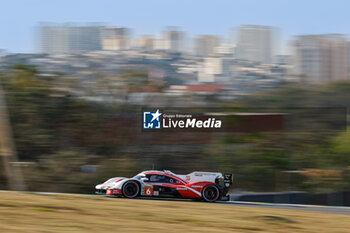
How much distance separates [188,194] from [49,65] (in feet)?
45.7

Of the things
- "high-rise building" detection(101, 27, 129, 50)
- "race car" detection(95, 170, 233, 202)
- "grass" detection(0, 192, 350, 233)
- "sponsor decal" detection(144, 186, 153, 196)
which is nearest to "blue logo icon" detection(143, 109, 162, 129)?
"race car" detection(95, 170, 233, 202)

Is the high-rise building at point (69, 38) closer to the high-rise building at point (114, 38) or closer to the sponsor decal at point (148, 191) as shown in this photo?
the high-rise building at point (114, 38)

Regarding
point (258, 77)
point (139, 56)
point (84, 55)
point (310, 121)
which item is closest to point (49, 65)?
point (84, 55)

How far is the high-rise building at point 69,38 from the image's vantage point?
2722cm

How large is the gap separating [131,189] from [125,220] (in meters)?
5.41

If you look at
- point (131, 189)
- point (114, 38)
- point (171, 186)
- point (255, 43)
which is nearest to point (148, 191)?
point (131, 189)

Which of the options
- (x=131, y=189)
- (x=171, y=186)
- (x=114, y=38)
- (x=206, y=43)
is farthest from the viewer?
(x=206, y=43)

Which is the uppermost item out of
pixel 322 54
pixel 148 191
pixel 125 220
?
pixel 322 54

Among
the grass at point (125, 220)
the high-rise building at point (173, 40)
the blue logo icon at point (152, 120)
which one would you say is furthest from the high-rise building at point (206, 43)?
the grass at point (125, 220)

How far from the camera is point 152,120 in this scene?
58.6ft

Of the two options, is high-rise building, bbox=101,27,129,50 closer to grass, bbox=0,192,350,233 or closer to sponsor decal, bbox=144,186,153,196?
sponsor decal, bbox=144,186,153,196

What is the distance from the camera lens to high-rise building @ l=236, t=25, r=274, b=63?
30.6 metres

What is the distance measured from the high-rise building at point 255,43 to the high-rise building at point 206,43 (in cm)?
156

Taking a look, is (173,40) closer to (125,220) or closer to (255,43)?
(255,43)
